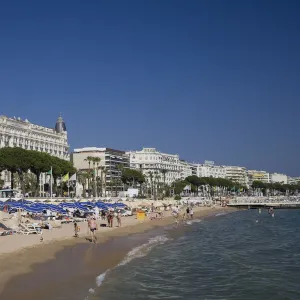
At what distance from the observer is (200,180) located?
624 feet

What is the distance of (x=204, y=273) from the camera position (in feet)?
73.8

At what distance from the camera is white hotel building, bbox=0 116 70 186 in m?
120

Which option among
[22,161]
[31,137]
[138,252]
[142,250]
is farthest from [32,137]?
[138,252]

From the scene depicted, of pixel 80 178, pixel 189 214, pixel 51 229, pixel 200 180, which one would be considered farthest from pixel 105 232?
pixel 200 180

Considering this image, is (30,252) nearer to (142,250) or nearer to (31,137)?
(142,250)

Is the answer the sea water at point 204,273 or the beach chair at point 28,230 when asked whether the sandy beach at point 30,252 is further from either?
the sea water at point 204,273

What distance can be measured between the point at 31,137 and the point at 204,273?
113 meters

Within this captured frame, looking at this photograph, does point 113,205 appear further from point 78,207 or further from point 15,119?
point 15,119

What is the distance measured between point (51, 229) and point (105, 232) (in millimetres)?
4858

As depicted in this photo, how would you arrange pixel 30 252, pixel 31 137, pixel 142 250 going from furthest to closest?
pixel 31 137
pixel 142 250
pixel 30 252

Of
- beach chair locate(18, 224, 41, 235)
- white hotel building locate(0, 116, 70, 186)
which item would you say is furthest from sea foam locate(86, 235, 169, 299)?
white hotel building locate(0, 116, 70, 186)

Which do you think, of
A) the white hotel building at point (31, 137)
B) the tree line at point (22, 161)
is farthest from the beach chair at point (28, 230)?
the white hotel building at point (31, 137)

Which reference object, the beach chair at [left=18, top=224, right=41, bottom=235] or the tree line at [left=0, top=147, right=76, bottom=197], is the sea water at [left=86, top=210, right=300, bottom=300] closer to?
the beach chair at [left=18, top=224, right=41, bottom=235]

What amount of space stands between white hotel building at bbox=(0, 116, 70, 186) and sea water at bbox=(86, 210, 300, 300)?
87386 mm
